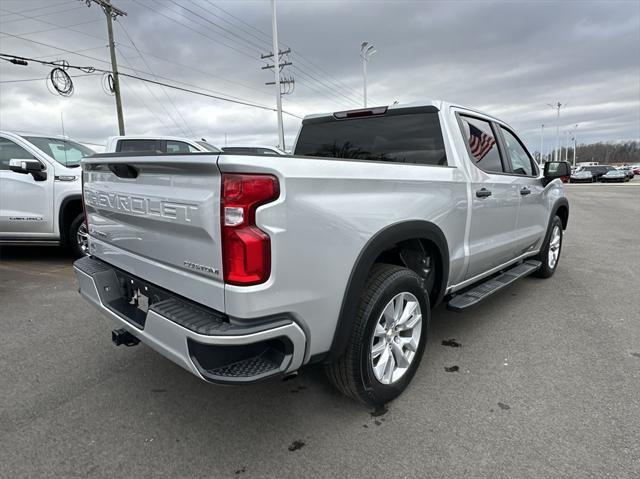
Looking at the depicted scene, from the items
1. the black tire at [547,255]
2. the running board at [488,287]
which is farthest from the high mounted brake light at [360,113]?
the black tire at [547,255]

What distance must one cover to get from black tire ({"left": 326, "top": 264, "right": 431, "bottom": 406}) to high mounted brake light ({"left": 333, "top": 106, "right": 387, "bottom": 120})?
1.44 m

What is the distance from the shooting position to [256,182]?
69.2 inches

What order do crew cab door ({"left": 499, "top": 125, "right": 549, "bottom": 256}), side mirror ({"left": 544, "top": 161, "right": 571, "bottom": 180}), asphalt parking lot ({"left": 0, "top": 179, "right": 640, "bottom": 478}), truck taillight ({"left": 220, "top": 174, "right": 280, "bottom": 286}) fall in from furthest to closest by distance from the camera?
side mirror ({"left": 544, "top": 161, "right": 571, "bottom": 180}) → crew cab door ({"left": 499, "top": 125, "right": 549, "bottom": 256}) → asphalt parking lot ({"left": 0, "top": 179, "right": 640, "bottom": 478}) → truck taillight ({"left": 220, "top": 174, "right": 280, "bottom": 286})

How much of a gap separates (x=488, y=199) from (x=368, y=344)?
179 cm

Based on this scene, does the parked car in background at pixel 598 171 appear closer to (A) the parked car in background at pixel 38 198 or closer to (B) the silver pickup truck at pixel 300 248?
(B) the silver pickup truck at pixel 300 248

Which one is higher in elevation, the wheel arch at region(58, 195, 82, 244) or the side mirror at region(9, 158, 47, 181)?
the side mirror at region(9, 158, 47, 181)

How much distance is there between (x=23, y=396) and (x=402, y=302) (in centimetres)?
247

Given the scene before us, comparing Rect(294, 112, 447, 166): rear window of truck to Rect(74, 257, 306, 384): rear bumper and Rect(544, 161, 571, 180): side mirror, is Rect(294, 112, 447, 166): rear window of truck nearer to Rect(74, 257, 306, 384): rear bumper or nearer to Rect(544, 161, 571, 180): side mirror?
Rect(74, 257, 306, 384): rear bumper

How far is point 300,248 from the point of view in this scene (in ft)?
6.17

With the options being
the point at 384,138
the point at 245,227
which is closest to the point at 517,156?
the point at 384,138

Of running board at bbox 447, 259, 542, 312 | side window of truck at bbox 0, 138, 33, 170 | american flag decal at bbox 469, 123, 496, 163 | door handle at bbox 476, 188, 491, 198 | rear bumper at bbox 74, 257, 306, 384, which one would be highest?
side window of truck at bbox 0, 138, 33, 170

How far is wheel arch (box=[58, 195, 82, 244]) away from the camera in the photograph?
5.70 m

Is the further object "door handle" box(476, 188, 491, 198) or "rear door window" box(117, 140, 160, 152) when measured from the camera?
"rear door window" box(117, 140, 160, 152)

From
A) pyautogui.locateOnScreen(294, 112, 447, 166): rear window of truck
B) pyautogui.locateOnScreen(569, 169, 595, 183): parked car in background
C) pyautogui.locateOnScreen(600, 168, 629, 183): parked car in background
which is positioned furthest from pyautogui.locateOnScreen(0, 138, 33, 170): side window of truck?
pyautogui.locateOnScreen(600, 168, 629, 183): parked car in background
